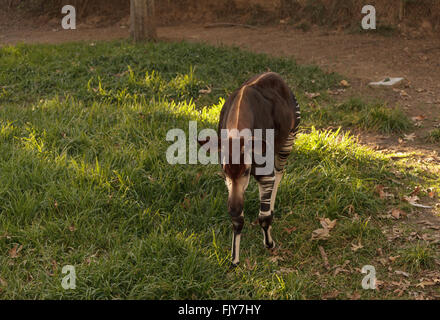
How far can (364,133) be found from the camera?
6.77 m

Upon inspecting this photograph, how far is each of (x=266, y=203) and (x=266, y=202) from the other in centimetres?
1

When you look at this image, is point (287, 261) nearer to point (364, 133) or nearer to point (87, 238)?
point (87, 238)

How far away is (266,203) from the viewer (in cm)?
373

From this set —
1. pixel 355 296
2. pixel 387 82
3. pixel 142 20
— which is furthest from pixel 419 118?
pixel 142 20

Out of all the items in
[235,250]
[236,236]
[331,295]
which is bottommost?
[331,295]

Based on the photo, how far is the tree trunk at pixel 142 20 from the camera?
9656mm

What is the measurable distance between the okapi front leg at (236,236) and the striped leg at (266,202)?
305 millimetres

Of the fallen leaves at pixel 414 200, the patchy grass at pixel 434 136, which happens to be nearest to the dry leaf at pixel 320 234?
the fallen leaves at pixel 414 200

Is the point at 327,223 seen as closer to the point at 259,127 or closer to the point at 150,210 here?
the point at 259,127

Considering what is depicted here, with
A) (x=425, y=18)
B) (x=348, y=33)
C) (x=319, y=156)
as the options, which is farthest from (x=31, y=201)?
(x=425, y=18)

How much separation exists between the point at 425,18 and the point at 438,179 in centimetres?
684

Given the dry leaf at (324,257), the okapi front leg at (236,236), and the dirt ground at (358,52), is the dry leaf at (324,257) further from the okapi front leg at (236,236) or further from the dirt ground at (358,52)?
the dirt ground at (358,52)

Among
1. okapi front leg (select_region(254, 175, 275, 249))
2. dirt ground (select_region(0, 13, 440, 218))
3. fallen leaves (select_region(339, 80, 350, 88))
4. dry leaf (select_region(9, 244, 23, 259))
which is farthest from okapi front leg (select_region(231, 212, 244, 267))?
fallen leaves (select_region(339, 80, 350, 88))

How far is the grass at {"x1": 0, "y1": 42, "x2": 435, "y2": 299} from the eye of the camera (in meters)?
3.69
